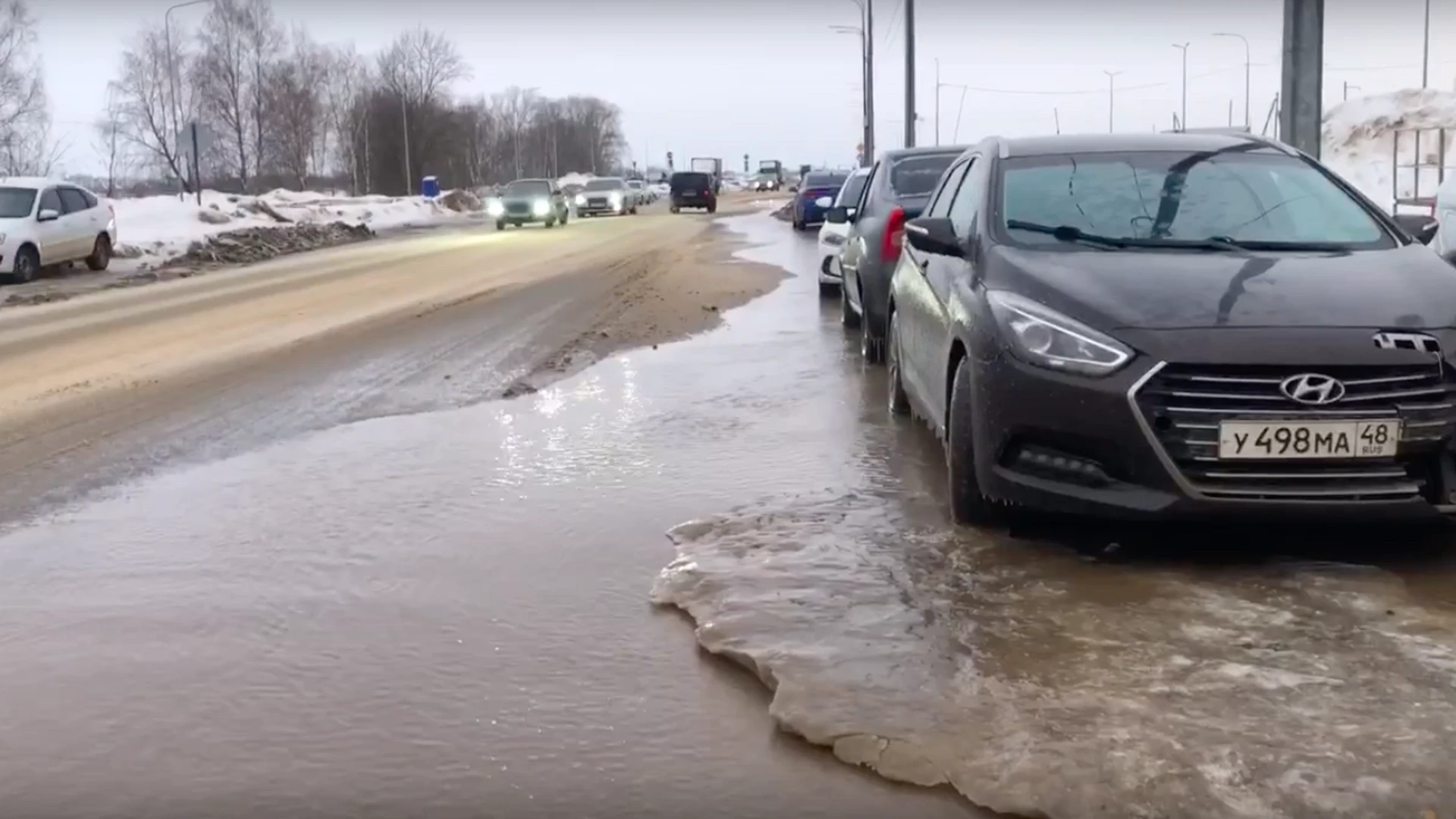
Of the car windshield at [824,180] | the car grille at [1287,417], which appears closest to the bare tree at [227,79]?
the car windshield at [824,180]

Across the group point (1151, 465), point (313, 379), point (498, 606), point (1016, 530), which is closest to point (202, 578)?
point (498, 606)

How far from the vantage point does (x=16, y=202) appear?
2159cm

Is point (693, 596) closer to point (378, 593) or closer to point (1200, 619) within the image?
point (378, 593)

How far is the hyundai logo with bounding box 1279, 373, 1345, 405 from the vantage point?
14.5ft

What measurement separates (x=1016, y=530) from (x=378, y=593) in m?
2.37

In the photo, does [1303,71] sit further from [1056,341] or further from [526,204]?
[526,204]

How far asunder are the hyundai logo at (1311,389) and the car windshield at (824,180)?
2871 cm

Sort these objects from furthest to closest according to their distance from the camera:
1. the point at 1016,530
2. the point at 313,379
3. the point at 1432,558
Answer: the point at 313,379
the point at 1016,530
the point at 1432,558

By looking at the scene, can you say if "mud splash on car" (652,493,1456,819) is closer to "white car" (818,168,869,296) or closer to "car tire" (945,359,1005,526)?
"car tire" (945,359,1005,526)

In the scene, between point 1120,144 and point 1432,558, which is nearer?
point 1432,558

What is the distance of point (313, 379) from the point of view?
9891 millimetres

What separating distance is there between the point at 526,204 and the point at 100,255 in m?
21.4

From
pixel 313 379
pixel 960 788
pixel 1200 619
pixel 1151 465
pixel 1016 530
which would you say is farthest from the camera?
pixel 313 379

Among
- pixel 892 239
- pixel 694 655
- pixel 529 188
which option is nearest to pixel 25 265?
pixel 892 239
